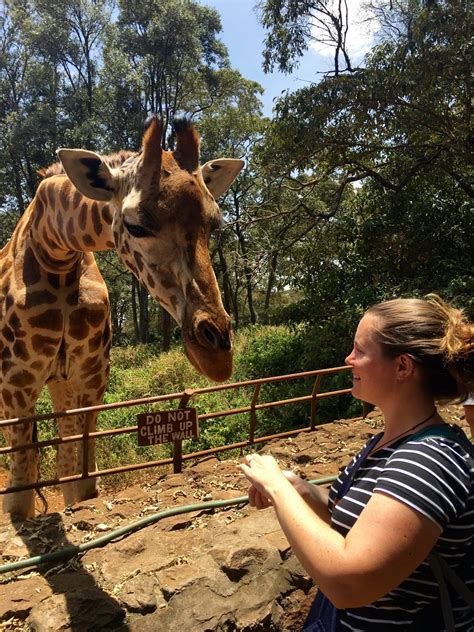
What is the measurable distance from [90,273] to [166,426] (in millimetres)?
1539

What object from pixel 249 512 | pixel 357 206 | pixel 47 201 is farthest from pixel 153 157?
pixel 357 206

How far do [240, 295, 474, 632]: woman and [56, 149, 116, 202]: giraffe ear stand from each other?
Result: 2.17m

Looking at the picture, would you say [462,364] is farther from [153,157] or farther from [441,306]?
A: [153,157]

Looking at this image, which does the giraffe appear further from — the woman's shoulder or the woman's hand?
the woman's shoulder

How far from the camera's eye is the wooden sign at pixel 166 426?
440 cm

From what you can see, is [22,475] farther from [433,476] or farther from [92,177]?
[433,476]

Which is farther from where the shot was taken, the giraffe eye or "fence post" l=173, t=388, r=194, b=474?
"fence post" l=173, t=388, r=194, b=474

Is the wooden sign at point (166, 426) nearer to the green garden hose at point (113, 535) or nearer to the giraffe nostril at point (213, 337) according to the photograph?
the green garden hose at point (113, 535)

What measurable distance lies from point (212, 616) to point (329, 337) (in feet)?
24.5

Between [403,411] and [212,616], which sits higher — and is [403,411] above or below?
above

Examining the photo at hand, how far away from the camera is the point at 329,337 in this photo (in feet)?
32.6

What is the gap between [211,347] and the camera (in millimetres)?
2404

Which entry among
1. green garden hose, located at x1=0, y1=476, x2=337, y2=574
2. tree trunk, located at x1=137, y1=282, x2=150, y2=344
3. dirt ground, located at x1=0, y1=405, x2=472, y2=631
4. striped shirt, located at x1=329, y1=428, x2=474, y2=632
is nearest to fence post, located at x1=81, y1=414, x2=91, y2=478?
dirt ground, located at x1=0, y1=405, x2=472, y2=631

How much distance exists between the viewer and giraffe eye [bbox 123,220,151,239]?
2726 millimetres
